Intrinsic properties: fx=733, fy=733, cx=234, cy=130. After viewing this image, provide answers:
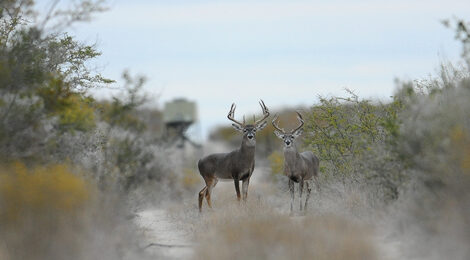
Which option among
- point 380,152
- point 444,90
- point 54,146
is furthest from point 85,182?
point 444,90

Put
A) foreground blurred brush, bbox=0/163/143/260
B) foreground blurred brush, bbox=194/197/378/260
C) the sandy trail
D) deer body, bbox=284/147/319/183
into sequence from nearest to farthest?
foreground blurred brush, bbox=0/163/143/260
foreground blurred brush, bbox=194/197/378/260
the sandy trail
deer body, bbox=284/147/319/183

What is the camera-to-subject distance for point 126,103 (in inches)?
522

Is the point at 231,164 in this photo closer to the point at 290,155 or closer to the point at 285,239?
the point at 290,155

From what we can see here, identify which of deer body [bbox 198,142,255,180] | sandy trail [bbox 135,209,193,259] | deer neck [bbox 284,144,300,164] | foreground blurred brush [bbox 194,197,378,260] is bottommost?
sandy trail [bbox 135,209,193,259]

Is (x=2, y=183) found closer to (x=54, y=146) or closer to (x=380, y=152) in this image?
(x=54, y=146)

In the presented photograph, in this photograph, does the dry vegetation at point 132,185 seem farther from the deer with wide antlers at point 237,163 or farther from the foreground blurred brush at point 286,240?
the deer with wide antlers at point 237,163

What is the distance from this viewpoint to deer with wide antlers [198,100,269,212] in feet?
64.3

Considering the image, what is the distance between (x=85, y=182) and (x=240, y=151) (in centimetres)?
781

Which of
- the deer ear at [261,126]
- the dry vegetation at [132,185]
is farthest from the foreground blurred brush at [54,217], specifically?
the deer ear at [261,126]

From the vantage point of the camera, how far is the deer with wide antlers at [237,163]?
19.6m

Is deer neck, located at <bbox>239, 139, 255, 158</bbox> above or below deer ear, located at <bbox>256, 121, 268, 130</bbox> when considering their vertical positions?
below

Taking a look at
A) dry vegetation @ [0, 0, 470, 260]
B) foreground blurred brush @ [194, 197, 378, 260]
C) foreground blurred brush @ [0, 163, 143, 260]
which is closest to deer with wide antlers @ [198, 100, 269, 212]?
dry vegetation @ [0, 0, 470, 260]

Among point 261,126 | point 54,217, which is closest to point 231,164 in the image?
point 261,126

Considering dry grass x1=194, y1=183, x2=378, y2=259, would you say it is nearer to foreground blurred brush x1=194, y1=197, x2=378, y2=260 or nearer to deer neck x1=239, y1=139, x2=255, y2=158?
foreground blurred brush x1=194, y1=197, x2=378, y2=260
